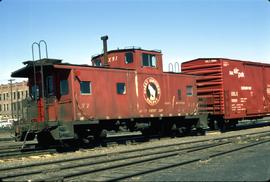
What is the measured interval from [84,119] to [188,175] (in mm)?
7782

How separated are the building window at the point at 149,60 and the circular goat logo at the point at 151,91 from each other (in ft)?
2.57

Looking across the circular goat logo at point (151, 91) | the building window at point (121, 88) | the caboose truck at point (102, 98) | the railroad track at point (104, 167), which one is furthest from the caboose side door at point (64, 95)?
the circular goat logo at point (151, 91)

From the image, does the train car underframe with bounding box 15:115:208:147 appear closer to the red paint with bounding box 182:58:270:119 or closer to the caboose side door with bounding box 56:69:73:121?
the caboose side door with bounding box 56:69:73:121

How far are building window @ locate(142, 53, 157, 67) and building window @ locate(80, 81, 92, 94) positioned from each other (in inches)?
148

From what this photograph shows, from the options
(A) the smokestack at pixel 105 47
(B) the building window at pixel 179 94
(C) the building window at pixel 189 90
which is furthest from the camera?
(C) the building window at pixel 189 90

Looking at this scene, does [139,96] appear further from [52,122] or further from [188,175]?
[188,175]

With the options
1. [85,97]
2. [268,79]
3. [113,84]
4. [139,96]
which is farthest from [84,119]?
[268,79]

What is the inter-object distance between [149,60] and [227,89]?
6076 millimetres

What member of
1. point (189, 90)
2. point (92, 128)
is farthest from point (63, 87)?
point (189, 90)

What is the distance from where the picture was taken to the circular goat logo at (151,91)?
63.3ft

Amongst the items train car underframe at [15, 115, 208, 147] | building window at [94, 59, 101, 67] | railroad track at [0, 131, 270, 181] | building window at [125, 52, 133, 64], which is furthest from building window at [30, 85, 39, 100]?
railroad track at [0, 131, 270, 181]

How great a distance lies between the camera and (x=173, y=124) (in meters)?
21.6

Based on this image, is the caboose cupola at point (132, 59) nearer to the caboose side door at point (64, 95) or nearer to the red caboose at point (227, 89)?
the caboose side door at point (64, 95)

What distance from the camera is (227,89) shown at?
23.5 metres
